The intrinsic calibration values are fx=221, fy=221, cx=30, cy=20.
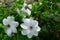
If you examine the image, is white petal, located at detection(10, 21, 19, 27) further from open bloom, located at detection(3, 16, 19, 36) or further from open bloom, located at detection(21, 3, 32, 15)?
open bloom, located at detection(21, 3, 32, 15)

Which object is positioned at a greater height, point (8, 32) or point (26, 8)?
point (26, 8)

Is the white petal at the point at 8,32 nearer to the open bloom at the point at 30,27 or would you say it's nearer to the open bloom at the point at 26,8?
the open bloom at the point at 30,27

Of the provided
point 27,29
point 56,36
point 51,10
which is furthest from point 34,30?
point 51,10

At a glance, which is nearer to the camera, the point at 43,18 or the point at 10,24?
the point at 10,24

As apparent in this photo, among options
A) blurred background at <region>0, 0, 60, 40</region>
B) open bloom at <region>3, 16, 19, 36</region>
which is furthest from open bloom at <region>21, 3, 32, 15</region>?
open bloom at <region>3, 16, 19, 36</region>

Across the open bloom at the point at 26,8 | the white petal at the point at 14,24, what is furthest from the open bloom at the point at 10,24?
the open bloom at the point at 26,8

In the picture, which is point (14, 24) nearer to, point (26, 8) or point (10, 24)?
point (10, 24)

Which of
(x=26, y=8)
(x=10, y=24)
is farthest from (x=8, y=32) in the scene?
(x=26, y=8)
